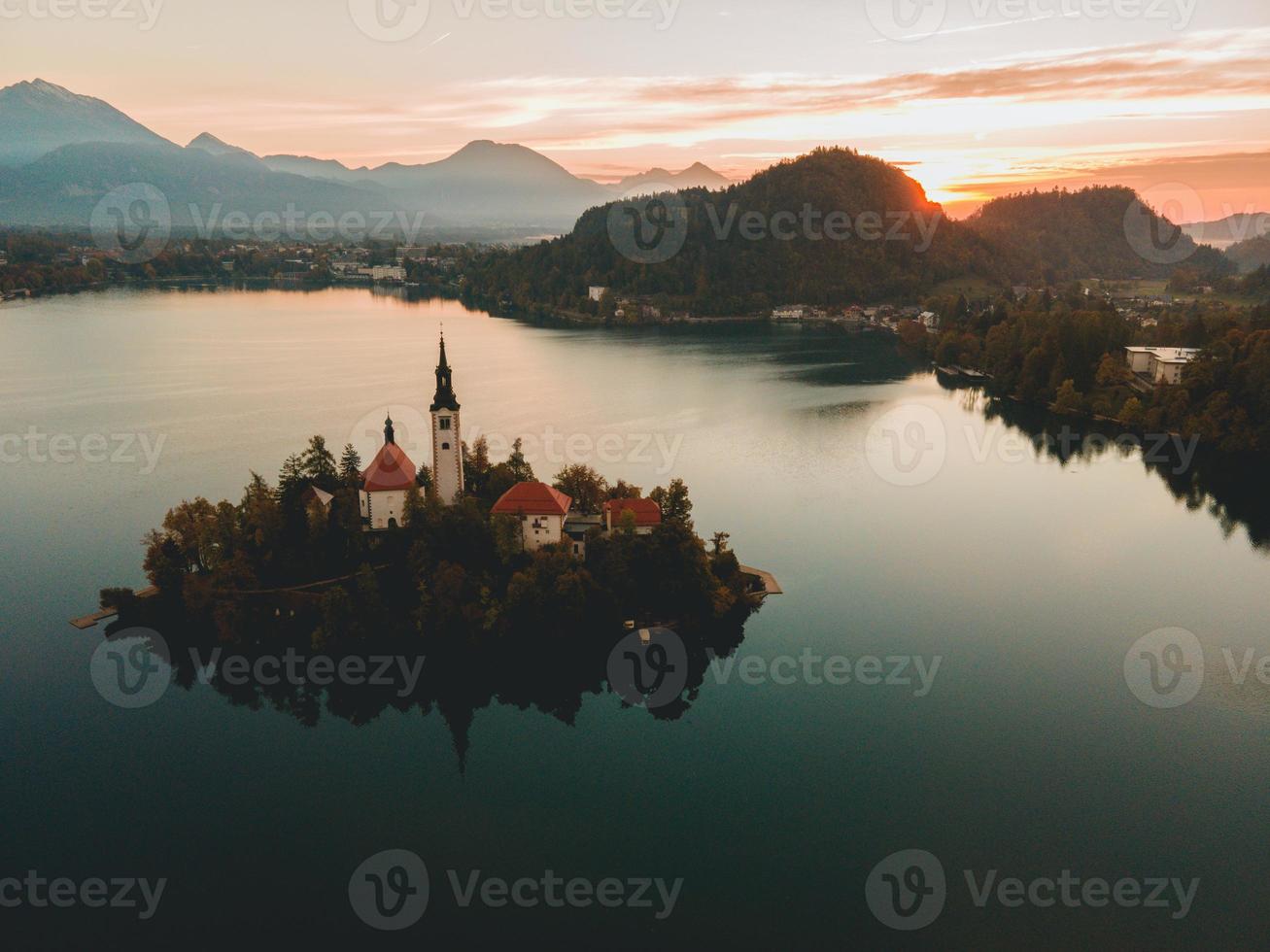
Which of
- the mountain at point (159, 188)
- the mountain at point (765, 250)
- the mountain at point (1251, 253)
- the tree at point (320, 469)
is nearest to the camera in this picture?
the tree at point (320, 469)

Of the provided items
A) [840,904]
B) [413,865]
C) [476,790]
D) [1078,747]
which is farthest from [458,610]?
[1078,747]

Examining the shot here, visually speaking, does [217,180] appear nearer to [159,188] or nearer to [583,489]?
[159,188]

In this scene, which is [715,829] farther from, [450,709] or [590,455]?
[590,455]

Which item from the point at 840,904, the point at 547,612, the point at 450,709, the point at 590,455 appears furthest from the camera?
the point at 590,455

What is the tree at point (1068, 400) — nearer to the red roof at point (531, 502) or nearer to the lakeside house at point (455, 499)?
the lakeside house at point (455, 499)

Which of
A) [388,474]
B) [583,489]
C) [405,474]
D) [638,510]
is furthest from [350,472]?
[638,510]

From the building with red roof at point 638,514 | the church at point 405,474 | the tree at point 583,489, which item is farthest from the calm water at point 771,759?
the church at point 405,474
